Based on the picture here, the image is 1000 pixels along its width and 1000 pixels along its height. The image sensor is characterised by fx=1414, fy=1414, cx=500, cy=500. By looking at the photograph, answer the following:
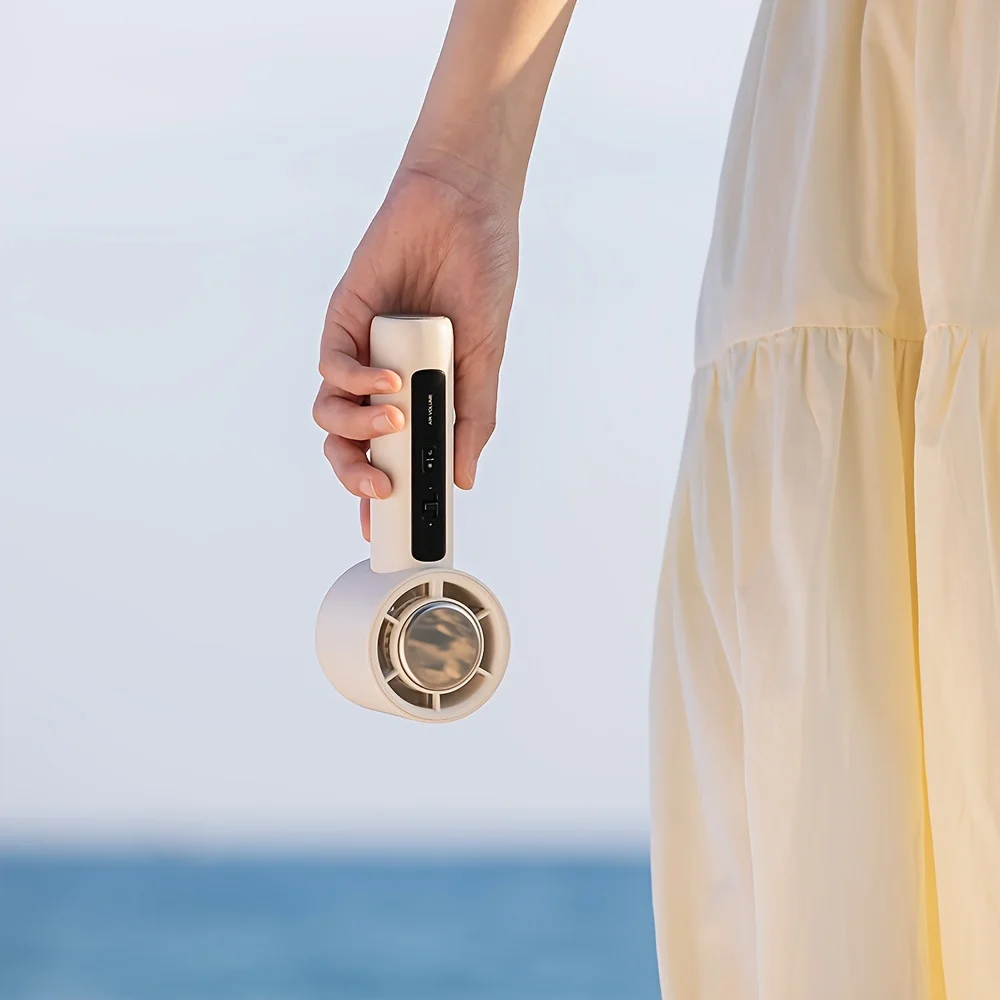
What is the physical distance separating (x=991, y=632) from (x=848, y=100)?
21 centimetres

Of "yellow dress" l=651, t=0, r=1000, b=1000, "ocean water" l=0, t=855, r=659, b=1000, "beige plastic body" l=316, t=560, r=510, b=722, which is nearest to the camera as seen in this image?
"yellow dress" l=651, t=0, r=1000, b=1000

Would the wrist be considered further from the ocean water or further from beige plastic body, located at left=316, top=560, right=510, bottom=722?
the ocean water

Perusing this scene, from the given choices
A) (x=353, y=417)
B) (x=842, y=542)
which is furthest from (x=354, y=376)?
(x=842, y=542)

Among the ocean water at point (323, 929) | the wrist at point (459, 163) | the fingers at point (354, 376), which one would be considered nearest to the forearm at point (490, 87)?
the wrist at point (459, 163)

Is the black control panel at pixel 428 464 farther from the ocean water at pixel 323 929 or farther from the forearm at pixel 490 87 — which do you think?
the ocean water at pixel 323 929

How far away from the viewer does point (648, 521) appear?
5.96 meters

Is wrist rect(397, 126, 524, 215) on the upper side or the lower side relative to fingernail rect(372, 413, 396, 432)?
upper

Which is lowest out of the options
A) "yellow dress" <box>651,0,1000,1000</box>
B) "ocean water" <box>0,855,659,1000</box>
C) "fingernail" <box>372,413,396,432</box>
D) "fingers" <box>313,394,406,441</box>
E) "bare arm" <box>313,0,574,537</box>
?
"yellow dress" <box>651,0,1000,1000</box>

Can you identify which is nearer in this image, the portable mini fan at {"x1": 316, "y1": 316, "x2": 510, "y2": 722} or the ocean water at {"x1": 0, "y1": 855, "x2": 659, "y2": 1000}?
the portable mini fan at {"x1": 316, "y1": 316, "x2": 510, "y2": 722}

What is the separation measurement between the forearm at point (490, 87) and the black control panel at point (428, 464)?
0.12 m

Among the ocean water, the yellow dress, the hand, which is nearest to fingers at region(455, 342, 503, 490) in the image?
the hand

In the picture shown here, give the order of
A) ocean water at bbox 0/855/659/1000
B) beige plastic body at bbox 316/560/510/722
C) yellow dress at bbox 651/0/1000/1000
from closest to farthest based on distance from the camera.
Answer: yellow dress at bbox 651/0/1000/1000
beige plastic body at bbox 316/560/510/722
ocean water at bbox 0/855/659/1000

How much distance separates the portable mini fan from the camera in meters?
0.68

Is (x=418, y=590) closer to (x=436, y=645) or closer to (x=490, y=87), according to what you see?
(x=436, y=645)
